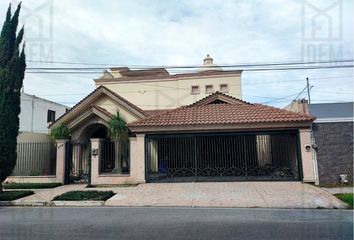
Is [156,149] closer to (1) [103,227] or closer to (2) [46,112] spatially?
(1) [103,227]

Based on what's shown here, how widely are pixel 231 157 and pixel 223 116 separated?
2.26 metres

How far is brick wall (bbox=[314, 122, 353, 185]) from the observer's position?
48.3ft

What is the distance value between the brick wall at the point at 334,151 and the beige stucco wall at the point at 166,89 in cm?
1474

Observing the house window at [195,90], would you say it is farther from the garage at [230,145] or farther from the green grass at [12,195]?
the green grass at [12,195]

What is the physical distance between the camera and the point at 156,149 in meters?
18.8

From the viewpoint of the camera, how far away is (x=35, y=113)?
30.2 meters

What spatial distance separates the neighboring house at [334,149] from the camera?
48.2 ft

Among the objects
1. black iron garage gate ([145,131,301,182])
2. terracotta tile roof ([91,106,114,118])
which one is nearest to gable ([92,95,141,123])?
terracotta tile roof ([91,106,114,118])

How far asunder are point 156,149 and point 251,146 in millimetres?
5406

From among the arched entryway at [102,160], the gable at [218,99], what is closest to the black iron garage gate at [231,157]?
the arched entryway at [102,160]

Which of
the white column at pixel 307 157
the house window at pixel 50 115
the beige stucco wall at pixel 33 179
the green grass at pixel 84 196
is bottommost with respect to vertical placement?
the green grass at pixel 84 196

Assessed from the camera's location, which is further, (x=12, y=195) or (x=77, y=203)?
(x=12, y=195)

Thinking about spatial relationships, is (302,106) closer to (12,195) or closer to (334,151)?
(334,151)

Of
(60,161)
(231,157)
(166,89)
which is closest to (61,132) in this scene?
(60,161)
